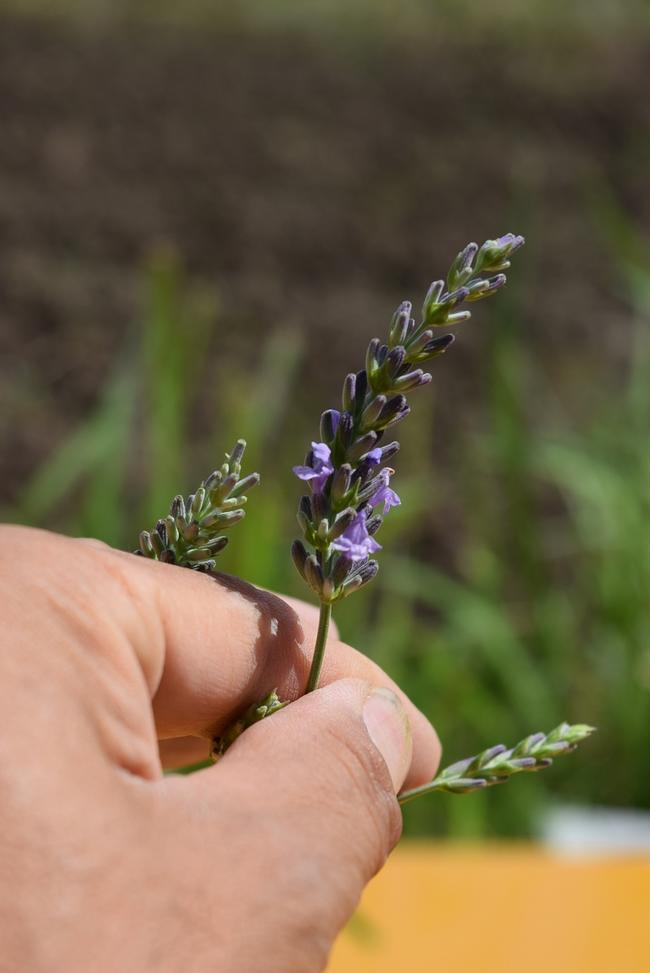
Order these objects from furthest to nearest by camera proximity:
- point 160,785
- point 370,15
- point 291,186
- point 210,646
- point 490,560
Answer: point 370,15 → point 291,186 → point 490,560 → point 210,646 → point 160,785

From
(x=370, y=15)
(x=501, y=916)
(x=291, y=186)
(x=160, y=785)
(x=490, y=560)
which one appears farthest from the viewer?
(x=370, y=15)

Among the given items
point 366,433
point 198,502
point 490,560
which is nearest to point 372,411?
point 366,433

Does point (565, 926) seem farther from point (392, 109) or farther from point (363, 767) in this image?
point (392, 109)

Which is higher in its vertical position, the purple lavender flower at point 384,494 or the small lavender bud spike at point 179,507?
the purple lavender flower at point 384,494

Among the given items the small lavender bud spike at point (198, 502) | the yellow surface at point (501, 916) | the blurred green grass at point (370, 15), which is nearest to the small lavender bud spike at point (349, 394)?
the small lavender bud spike at point (198, 502)

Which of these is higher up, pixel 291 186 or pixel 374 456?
pixel 291 186

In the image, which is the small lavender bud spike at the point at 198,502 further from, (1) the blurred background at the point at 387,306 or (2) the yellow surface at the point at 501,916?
(1) the blurred background at the point at 387,306

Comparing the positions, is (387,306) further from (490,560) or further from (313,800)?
(313,800)
